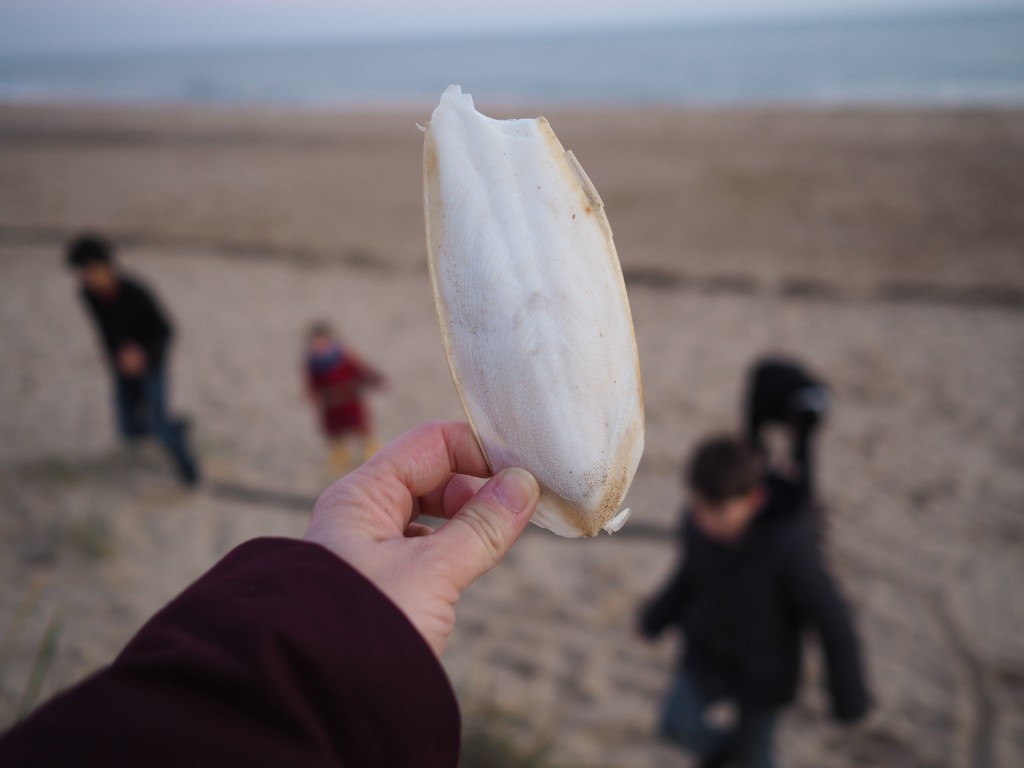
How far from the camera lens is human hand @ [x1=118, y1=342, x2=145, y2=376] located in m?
4.17

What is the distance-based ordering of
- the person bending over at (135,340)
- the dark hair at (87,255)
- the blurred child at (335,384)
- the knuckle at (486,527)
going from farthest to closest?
the blurred child at (335,384)
the person bending over at (135,340)
the dark hair at (87,255)
the knuckle at (486,527)

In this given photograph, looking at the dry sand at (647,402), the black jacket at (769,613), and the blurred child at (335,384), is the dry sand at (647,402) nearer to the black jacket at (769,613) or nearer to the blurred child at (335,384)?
the blurred child at (335,384)

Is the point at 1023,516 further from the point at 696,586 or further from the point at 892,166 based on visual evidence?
the point at 892,166

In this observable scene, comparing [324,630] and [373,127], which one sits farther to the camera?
[373,127]

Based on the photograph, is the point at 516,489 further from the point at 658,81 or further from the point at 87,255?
the point at 658,81

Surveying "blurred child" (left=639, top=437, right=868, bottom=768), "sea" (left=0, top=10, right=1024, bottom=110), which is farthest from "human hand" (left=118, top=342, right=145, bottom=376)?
"sea" (left=0, top=10, right=1024, bottom=110)

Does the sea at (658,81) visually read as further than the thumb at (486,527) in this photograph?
Yes

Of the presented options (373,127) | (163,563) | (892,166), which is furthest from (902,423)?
(373,127)

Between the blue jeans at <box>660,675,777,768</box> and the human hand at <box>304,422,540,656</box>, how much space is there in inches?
68.8

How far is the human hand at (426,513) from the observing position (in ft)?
3.13

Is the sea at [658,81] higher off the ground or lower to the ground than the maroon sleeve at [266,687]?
higher

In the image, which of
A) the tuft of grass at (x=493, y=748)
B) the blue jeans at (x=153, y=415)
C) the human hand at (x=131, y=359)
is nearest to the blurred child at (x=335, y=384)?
the blue jeans at (x=153, y=415)

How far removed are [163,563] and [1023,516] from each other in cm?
508

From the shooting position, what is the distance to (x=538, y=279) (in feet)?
3.60
